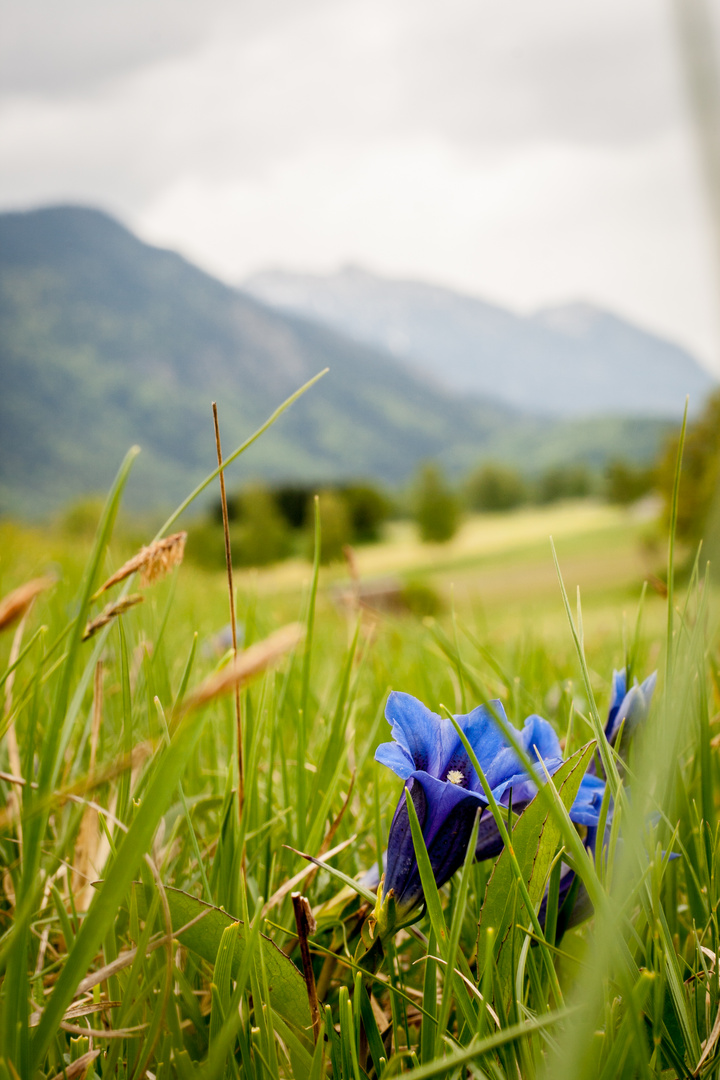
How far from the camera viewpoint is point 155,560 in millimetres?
532

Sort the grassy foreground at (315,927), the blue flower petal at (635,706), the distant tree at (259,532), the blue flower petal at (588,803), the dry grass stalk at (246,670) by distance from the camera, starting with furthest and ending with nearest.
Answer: the distant tree at (259,532) → the blue flower petal at (635,706) → the blue flower petal at (588,803) → the grassy foreground at (315,927) → the dry grass stalk at (246,670)

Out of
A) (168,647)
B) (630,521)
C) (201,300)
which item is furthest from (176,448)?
(168,647)

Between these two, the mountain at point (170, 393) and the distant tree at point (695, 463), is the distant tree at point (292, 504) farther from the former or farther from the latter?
the mountain at point (170, 393)

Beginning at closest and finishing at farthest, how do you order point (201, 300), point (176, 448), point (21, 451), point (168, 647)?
point (168, 647)
point (21, 451)
point (176, 448)
point (201, 300)

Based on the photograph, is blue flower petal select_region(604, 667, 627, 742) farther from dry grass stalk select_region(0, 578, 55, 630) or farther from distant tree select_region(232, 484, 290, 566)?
distant tree select_region(232, 484, 290, 566)

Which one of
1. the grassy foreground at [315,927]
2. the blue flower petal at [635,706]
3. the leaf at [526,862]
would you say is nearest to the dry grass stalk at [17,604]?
the grassy foreground at [315,927]

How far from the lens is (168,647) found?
6.94ft

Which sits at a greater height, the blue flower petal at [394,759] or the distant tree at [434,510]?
the blue flower petal at [394,759]

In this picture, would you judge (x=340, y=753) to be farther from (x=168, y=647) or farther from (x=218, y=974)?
(x=168, y=647)

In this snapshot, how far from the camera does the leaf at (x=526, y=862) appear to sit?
59 cm

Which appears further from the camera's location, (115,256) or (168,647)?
(115,256)

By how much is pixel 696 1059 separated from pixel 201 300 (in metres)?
194

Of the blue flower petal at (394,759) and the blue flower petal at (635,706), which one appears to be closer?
the blue flower petal at (394,759)

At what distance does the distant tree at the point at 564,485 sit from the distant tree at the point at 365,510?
81.4 ft
